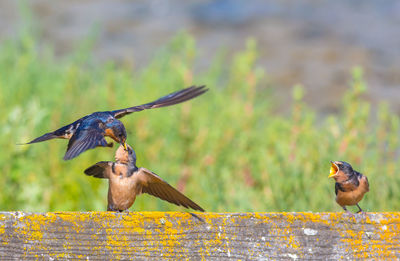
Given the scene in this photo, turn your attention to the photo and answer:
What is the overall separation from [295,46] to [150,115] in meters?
6.12

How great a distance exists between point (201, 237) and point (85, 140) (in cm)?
73

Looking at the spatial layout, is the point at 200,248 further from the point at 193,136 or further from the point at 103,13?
the point at 103,13

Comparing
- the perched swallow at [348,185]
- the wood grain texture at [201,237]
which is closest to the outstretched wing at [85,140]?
the wood grain texture at [201,237]

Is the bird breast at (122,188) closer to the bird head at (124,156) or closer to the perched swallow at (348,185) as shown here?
the bird head at (124,156)

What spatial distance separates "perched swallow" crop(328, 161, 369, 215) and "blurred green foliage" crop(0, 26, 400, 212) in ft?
3.95

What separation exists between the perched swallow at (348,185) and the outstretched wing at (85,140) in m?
0.92

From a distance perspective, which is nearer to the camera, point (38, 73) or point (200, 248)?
point (200, 248)

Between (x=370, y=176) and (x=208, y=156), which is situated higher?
(x=208, y=156)

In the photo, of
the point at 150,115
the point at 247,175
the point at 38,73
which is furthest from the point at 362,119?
the point at 38,73

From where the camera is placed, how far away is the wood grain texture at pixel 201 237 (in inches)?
80.0

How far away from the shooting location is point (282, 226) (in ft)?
6.73

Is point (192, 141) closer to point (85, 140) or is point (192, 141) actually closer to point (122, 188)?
point (85, 140)

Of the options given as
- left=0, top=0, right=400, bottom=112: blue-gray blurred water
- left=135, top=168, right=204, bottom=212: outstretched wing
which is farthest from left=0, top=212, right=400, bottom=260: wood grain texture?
left=0, top=0, right=400, bottom=112: blue-gray blurred water

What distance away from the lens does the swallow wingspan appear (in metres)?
2.48
